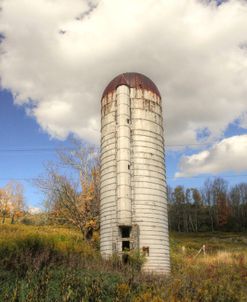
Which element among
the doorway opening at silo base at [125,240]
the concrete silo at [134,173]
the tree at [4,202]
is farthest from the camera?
the tree at [4,202]

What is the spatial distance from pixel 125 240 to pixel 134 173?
3217mm

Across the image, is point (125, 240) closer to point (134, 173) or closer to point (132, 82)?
point (134, 173)

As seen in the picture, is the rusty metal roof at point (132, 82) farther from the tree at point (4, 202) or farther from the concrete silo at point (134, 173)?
the tree at point (4, 202)

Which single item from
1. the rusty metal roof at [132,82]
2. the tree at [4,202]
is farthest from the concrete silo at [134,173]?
the tree at [4,202]

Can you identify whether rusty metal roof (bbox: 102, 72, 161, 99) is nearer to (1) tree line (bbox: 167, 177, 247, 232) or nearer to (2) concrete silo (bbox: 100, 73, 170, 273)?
(2) concrete silo (bbox: 100, 73, 170, 273)

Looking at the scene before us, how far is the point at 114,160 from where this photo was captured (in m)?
17.7

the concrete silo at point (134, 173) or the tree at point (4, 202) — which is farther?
the tree at point (4, 202)

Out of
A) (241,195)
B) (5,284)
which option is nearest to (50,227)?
(5,284)

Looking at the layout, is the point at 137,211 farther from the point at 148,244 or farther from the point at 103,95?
the point at 103,95

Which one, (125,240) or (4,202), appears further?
(4,202)

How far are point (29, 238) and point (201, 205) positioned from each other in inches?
3532

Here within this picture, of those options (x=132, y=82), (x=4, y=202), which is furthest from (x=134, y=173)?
(x=4, y=202)

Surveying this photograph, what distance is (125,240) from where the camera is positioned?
16.2 meters

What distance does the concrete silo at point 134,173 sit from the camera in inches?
654
